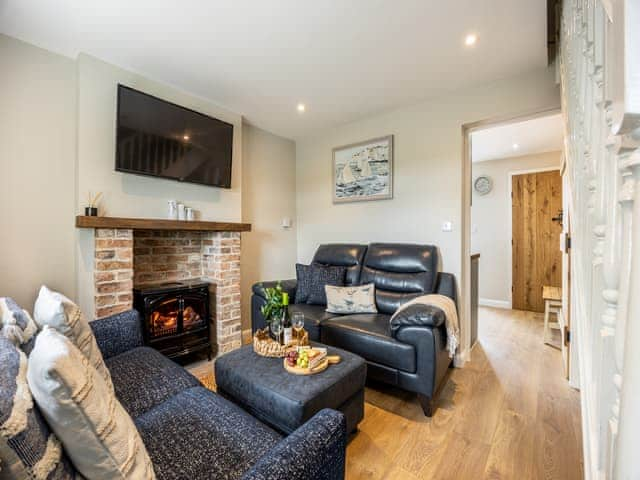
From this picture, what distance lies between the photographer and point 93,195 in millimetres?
2180

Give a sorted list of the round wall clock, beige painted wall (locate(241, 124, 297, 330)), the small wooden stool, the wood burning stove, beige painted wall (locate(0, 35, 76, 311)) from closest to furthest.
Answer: beige painted wall (locate(0, 35, 76, 311)) → the wood burning stove → the small wooden stool → beige painted wall (locate(241, 124, 297, 330)) → the round wall clock

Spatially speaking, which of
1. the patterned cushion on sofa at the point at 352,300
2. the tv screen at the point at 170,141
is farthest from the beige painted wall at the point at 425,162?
the tv screen at the point at 170,141

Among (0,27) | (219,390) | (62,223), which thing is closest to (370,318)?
(219,390)

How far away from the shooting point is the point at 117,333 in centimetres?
177

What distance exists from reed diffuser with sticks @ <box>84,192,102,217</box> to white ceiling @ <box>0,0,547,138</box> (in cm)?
108

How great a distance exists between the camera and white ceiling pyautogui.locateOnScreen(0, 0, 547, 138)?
1700 millimetres

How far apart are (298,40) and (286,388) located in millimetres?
2212

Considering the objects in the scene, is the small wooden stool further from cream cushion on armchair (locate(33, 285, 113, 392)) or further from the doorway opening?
cream cushion on armchair (locate(33, 285, 113, 392))

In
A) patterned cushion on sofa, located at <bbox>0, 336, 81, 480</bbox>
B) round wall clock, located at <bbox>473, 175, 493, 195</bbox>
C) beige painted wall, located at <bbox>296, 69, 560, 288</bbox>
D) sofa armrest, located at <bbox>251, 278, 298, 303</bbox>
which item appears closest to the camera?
patterned cushion on sofa, located at <bbox>0, 336, 81, 480</bbox>

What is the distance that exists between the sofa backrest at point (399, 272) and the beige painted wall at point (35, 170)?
2.54 m

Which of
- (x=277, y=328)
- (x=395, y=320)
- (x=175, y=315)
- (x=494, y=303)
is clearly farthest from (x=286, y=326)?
(x=494, y=303)

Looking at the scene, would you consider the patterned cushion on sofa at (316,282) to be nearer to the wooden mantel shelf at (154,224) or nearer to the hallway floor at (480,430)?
the wooden mantel shelf at (154,224)

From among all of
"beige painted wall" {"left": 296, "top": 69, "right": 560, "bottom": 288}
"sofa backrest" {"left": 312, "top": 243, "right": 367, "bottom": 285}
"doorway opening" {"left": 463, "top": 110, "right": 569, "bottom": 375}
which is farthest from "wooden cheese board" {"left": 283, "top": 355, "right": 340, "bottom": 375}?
"doorway opening" {"left": 463, "top": 110, "right": 569, "bottom": 375}

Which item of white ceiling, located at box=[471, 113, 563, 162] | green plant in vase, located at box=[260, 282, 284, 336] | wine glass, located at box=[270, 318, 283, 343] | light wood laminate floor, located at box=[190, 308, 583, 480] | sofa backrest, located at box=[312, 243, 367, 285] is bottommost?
light wood laminate floor, located at box=[190, 308, 583, 480]
